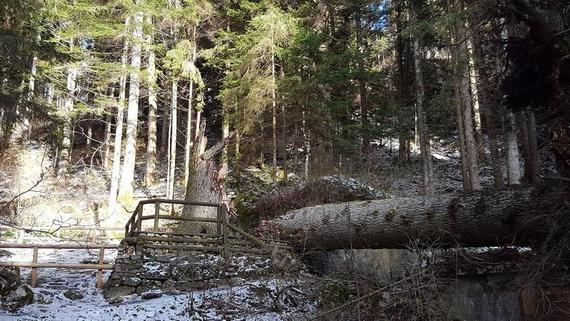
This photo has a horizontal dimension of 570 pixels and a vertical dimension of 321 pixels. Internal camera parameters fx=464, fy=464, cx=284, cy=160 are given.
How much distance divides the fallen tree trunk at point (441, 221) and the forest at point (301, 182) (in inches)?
1.1

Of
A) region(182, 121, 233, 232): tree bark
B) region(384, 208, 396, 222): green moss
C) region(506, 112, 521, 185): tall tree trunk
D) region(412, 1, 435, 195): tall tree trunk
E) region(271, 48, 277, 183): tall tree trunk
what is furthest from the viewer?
region(271, 48, 277, 183): tall tree trunk

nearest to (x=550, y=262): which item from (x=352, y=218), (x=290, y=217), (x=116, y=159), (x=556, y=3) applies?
(x=556, y=3)

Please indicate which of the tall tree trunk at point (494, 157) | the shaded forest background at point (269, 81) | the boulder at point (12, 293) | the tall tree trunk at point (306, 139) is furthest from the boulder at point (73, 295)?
the tall tree trunk at point (494, 157)

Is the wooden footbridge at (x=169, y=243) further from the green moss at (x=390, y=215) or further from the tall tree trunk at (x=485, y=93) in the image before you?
the tall tree trunk at (x=485, y=93)

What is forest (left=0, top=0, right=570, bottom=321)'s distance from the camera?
20.1 feet

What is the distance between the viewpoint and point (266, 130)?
755 inches

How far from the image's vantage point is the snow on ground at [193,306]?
26.2ft

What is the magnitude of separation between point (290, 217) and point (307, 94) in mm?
8568

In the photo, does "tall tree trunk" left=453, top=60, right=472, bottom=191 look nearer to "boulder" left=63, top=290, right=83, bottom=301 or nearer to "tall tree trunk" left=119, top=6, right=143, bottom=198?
"boulder" left=63, top=290, right=83, bottom=301

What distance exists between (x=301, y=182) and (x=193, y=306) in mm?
7812

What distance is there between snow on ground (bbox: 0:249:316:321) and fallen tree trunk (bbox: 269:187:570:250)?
4.32ft

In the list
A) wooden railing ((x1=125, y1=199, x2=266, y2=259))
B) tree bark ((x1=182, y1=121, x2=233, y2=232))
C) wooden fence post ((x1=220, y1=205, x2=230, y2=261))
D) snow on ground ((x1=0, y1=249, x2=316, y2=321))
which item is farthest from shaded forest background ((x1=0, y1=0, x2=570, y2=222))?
snow on ground ((x1=0, y1=249, x2=316, y2=321))

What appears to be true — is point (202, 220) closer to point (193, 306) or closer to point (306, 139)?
point (193, 306)

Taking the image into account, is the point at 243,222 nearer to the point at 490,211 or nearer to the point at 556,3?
the point at 490,211
